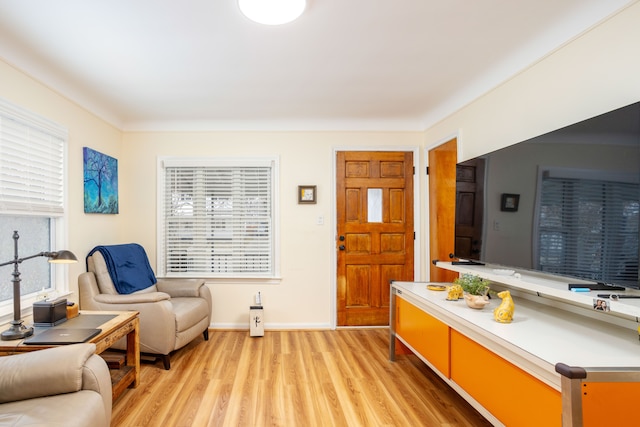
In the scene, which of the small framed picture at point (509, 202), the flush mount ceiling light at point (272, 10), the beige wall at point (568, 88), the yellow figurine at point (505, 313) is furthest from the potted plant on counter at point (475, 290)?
the flush mount ceiling light at point (272, 10)

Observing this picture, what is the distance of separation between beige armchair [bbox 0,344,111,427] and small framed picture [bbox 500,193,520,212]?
248 centimetres

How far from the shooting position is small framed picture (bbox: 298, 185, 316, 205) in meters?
3.68

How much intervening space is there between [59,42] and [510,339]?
3.14 m

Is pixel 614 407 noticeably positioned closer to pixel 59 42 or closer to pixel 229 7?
pixel 229 7

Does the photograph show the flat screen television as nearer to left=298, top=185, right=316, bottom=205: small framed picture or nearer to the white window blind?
left=298, top=185, right=316, bottom=205: small framed picture

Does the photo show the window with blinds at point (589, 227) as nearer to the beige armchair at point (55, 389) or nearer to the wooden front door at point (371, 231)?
the wooden front door at point (371, 231)

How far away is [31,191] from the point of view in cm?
232

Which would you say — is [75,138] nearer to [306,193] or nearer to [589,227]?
[306,193]

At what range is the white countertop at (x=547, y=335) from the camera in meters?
1.20

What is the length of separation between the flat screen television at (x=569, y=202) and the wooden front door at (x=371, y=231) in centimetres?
143

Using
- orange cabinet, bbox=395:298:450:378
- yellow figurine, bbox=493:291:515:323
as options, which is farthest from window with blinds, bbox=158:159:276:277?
yellow figurine, bbox=493:291:515:323

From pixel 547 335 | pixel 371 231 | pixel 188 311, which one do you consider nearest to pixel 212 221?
pixel 188 311

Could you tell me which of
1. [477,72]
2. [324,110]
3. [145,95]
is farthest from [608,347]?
[145,95]

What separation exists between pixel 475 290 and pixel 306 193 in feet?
7.08
